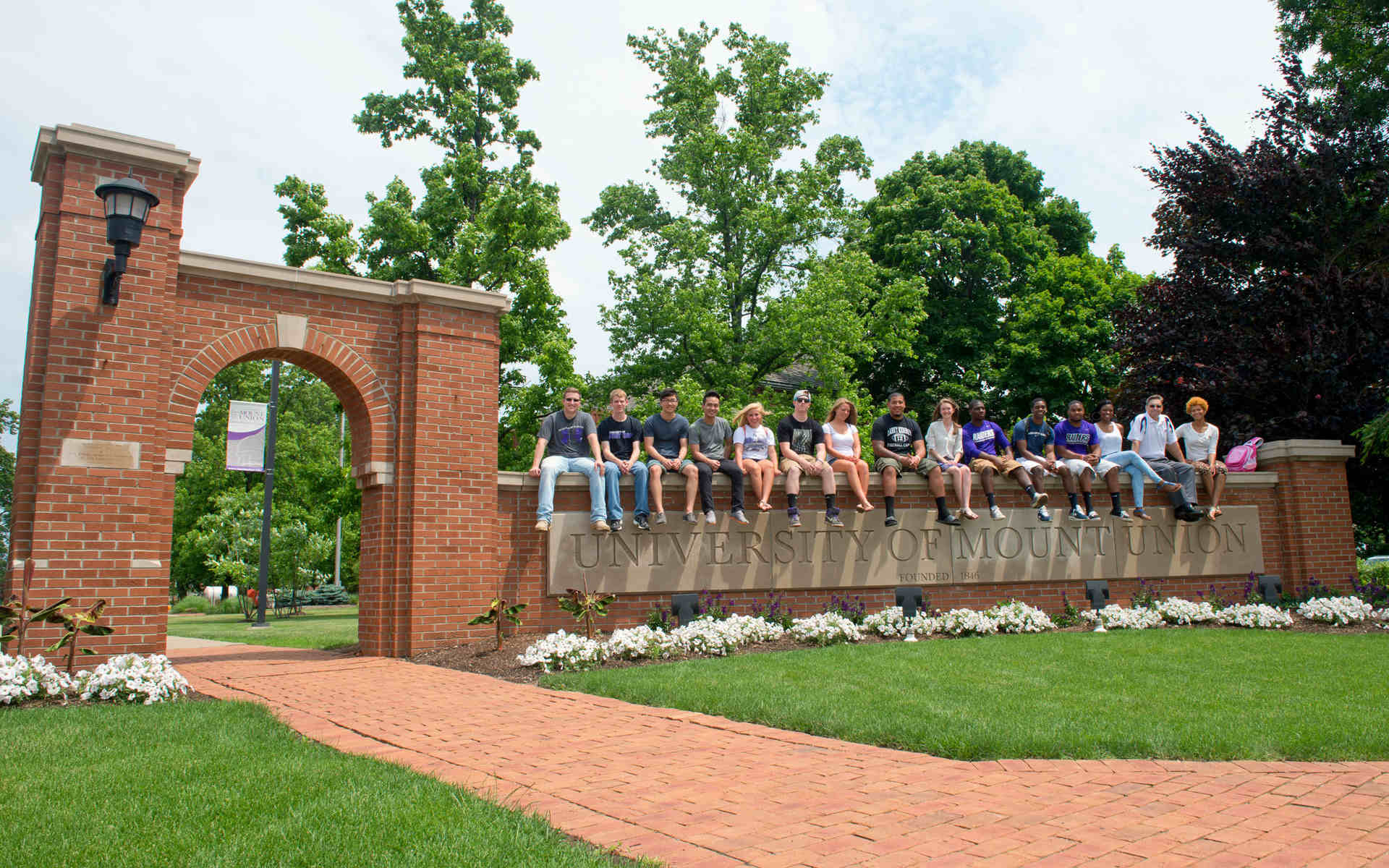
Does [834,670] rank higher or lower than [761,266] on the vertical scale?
lower

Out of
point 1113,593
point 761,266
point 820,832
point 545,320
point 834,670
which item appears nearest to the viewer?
point 820,832

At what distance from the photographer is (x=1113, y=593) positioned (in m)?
11.8

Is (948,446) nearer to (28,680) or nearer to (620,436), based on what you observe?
(620,436)

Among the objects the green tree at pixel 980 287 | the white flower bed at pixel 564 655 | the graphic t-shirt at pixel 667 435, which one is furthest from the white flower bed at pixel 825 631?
the green tree at pixel 980 287

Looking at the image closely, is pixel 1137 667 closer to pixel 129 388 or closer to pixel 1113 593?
pixel 1113 593

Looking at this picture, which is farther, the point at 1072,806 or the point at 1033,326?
the point at 1033,326

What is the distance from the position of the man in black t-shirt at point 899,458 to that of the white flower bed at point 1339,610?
14.8 feet

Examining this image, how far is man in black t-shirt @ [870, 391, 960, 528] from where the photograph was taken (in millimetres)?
10672

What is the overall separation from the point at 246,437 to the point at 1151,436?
17148 mm

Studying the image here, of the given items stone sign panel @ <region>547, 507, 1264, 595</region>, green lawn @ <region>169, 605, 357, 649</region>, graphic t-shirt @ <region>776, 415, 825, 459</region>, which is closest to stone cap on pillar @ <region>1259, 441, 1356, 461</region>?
stone sign panel @ <region>547, 507, 1264, 595</region>

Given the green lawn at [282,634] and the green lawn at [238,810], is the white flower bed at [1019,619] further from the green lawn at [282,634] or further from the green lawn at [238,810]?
the green lawn at [282,634]

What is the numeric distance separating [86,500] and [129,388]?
101 centimetres

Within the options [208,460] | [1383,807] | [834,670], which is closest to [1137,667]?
[834,670]

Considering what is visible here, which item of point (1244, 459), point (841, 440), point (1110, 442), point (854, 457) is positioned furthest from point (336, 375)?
point (1244, 459)
